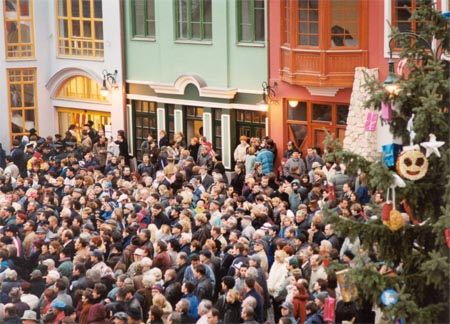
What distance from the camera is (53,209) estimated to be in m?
26.3

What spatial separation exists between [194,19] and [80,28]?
5833mm

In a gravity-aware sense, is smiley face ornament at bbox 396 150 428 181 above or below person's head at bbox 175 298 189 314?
above

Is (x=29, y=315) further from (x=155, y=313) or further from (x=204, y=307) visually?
(x=204, y=307)

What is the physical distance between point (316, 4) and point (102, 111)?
11.0m

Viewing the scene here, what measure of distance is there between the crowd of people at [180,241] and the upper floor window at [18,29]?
31.8ft

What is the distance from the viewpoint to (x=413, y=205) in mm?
15367

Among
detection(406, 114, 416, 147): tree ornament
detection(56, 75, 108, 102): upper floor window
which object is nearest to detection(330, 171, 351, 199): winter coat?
detection(406, 114, 416, 147): tree ornament

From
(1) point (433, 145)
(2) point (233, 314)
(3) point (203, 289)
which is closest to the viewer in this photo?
(1) point (433, 145)

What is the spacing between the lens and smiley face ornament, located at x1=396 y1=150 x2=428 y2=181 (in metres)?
15.1

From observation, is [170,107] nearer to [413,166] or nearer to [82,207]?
[82,207]

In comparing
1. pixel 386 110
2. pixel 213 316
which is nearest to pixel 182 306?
pixel 213 316

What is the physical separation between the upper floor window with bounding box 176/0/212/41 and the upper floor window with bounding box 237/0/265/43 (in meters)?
1.26

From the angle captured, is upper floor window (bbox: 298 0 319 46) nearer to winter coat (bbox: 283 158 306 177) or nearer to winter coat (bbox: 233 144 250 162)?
winter coat (bbox: 233 144 250 162)

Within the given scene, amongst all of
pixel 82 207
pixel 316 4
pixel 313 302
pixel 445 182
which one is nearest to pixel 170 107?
pixel 316 4
